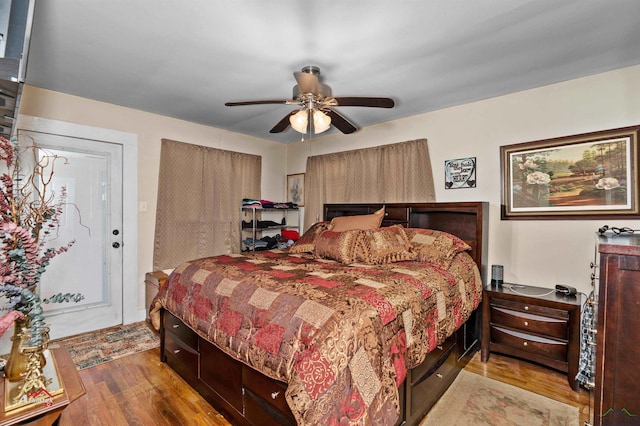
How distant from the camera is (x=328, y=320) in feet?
4.49

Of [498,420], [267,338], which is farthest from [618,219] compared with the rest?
[267,338]

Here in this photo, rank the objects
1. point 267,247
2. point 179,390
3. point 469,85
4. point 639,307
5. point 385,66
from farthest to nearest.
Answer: point 267,247, point 469,85, point 385,66, point 179,390, point 639,307

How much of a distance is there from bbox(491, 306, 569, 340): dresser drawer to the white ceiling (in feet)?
6.63

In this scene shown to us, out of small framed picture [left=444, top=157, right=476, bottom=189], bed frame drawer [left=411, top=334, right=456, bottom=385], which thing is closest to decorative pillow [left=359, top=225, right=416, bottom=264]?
bed frame drawer [left=411, top=334, right=456, bottom=385]

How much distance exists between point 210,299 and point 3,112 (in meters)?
1.52

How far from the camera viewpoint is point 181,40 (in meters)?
2.05

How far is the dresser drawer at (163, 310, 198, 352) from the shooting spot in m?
2.14

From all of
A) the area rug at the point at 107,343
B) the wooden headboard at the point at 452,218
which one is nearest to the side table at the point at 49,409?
the area rug at the point at 107,343

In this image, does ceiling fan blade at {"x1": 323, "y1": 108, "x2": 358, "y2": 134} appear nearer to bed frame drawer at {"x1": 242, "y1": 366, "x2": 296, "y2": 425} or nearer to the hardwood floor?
bed frame drawer at {"x1": 242, "y1": 366, "x2": 296, "y2": 425}

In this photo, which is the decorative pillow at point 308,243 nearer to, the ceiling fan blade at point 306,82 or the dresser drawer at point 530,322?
the ceiling fan blade at point 306,82

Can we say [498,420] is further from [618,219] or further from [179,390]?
→ [179,390]

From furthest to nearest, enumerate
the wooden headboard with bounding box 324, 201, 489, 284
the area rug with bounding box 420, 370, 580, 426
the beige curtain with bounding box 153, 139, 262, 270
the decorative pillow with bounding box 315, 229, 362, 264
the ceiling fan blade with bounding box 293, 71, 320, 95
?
the beige curtain with bounding box 153, 139, 262, 270, the wooden headboard with bounding box 324, 201, 489, 284, the decorative pillow with bounding box 315, 229, 362, 264, the ceiling fan blade with bounding box 293, 71, 320, 95, the area rug with bounding box 420, 370, 580, 426

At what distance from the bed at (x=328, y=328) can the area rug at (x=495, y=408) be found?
10 centimetres

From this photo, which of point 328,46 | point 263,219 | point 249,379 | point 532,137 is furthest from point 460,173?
point 263,219
